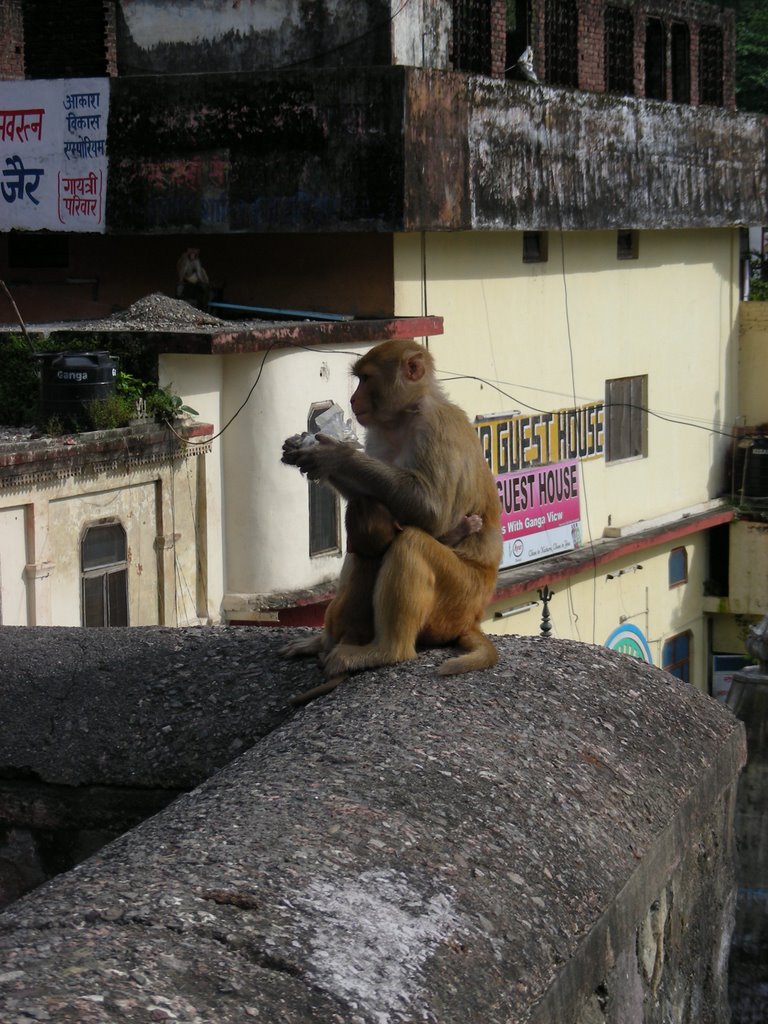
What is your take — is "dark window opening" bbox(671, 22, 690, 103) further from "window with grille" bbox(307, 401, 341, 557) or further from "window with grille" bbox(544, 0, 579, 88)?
"window with grille" bbox(307, 401, 341, 557)

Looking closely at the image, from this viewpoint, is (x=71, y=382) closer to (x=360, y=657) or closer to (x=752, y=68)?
(x=360, y=657)

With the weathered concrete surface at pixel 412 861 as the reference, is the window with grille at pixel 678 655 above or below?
below

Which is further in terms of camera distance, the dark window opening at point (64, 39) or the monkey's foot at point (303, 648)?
the dark window opening at point (64, 39)

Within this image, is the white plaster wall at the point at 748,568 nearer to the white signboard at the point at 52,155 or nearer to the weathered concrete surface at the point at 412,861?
the white signboard at the point at 52,155

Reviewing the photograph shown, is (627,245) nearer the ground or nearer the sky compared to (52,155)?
nearer the ground

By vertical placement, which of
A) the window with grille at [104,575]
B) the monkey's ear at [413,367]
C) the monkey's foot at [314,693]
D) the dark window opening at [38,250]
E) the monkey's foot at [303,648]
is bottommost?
→ the window with grille at [104,575]

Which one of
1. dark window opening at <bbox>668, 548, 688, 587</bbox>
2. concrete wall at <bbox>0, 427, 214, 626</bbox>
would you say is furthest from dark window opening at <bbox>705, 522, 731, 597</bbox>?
concrete wall at <bbox>0, 427, 214, 626</bbox>

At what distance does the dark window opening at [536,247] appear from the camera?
18.7m

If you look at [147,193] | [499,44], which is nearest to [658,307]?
[499,44]

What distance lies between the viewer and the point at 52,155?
55.3 ft

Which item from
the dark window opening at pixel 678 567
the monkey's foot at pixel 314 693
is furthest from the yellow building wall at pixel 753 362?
the monkey's foot at pixel 314 693

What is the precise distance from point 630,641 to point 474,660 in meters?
17.3

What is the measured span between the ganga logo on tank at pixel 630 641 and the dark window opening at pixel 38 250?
27.4 ft

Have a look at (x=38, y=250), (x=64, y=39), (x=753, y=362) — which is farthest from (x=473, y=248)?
(x=753, y=362)
